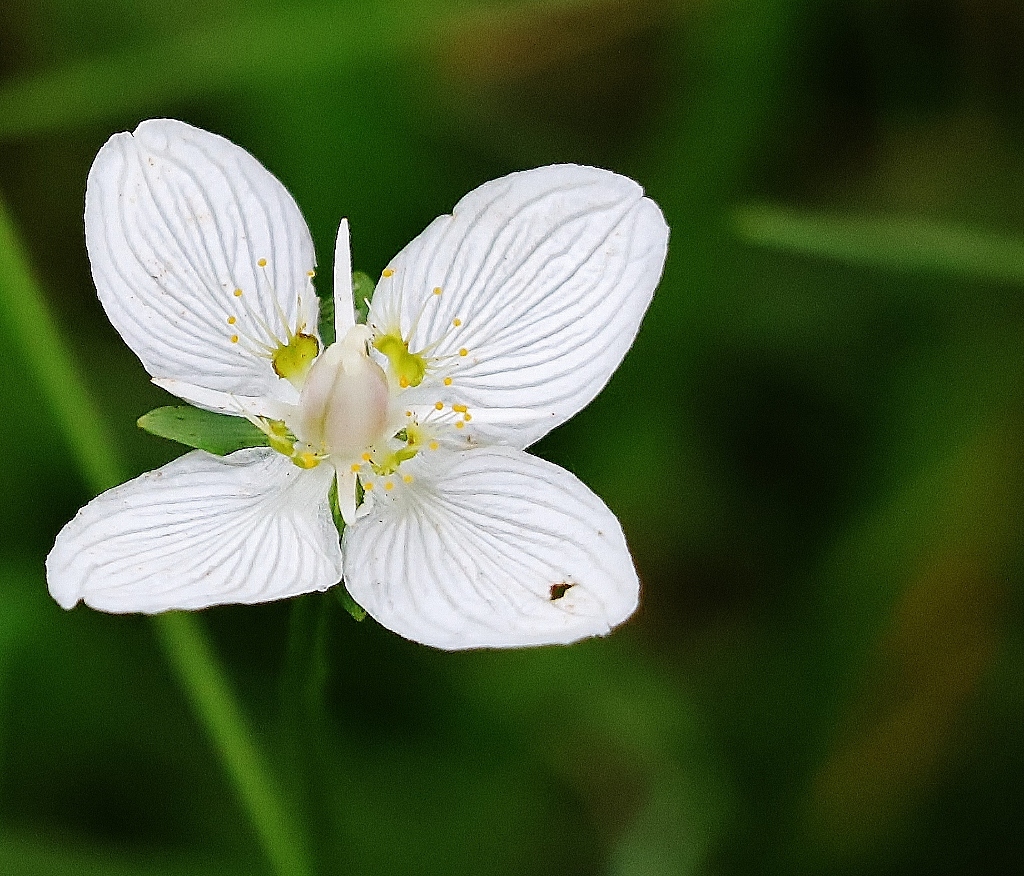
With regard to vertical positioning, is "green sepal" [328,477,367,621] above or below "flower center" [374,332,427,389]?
below

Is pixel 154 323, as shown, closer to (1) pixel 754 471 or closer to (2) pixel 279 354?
(2) pixel 279 354

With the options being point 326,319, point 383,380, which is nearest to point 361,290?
point 326,319

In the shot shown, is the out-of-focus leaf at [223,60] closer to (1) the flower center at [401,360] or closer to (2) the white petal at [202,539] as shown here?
(1) the flower center at [401,360]

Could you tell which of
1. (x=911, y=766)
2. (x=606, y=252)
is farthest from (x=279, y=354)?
(x=911, y=766)

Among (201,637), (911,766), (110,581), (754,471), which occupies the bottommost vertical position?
(911,766)

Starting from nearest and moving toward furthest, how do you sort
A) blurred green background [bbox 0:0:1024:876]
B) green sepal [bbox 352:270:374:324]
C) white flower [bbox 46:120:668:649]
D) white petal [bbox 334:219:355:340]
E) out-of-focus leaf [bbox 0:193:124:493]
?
white flower [bbox 46:120:668:649] < white petal [bbox 334:219:355:340] < green sepal [bbox 352:270:374:324] < out-of-focus leaf [bbox 0:193:124:493] < blurred green background [bbox 0:0:1024:876]

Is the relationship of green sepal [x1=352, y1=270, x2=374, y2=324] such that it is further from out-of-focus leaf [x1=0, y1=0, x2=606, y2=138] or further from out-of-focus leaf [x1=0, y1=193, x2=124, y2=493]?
out-of-focus leaf [x1=0, y1=0, x2=606, y2=138]

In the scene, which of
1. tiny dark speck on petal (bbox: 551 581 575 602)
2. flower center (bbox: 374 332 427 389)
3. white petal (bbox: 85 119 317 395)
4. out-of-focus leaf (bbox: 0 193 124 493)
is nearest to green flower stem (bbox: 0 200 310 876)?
out-of-focus leaf (bbox: 0 193 124 493)
